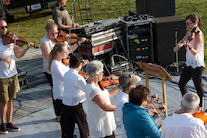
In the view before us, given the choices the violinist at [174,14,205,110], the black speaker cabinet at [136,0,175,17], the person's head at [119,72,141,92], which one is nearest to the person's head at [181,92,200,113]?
the person's head at [119,72,141,92]

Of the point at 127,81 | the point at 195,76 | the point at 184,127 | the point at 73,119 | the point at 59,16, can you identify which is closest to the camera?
the point at 184,127

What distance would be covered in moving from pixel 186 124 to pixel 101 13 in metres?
11.8

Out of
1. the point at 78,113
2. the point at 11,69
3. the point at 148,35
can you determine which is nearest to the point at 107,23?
the point at 148,35

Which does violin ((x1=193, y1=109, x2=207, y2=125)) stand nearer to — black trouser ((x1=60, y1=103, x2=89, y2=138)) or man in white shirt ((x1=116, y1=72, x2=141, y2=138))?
man in white shirt ((x1=116, y1=72, x2=141, y2=138))

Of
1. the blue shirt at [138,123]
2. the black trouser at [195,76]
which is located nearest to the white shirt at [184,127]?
the blue shirt at [138,123]

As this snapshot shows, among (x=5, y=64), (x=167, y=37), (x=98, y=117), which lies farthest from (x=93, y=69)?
(x=167, y=37)

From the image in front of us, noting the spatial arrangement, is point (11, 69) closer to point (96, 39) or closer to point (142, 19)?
point (96, 39)

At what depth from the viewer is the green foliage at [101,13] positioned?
11745 mm

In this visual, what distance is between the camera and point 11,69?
14.1 feet

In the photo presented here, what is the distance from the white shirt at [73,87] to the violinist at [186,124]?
1275 millimetres

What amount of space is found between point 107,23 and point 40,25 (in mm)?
7153

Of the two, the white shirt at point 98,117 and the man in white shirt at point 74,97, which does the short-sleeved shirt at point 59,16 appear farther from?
the white shirt at point 98,117

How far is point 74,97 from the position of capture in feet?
11.1

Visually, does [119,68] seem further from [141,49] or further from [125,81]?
[125,81]
